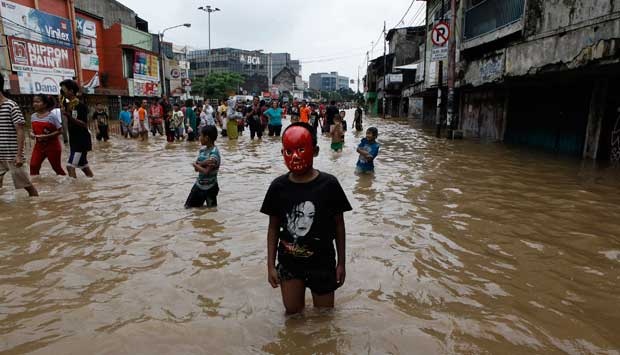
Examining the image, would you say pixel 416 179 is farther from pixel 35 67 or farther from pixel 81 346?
pixel 35 67

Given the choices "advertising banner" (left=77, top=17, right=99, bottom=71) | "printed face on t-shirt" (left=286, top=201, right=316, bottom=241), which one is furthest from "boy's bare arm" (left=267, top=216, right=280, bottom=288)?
"advertising banner" (left=77, top=17, right=99, bottom=71)

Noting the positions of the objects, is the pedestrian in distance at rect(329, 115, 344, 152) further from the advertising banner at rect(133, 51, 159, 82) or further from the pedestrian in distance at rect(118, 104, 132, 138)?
the advertising banner at rect(133, 51, 159, 82)

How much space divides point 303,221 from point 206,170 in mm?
3265

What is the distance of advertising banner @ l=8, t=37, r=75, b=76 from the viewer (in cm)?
2112

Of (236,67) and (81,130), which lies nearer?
(81,130)

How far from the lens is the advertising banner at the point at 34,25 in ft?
68.3

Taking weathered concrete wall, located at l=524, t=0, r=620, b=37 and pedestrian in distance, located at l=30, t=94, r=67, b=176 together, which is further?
weathered concrete wall, located at l=524, t=0, r=620, b=37

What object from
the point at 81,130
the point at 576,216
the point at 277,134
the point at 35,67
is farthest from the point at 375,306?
the point at 35,67

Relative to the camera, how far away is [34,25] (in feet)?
74.1

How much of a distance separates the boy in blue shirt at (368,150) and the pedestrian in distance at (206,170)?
3403 millimetres

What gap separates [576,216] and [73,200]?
23.8ft

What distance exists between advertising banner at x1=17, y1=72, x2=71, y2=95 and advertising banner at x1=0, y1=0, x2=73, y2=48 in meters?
1.88

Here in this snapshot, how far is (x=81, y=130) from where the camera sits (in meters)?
7.66

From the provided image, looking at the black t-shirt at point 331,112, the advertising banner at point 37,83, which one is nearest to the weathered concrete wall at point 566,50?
the black t-shirt at point 331,112
